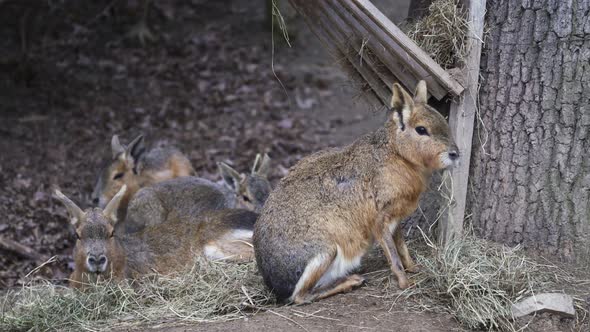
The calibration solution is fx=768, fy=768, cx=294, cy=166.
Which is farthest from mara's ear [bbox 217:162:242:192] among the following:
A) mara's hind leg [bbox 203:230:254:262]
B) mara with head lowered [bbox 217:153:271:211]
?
mara's hind leg [bbox 203:230:254:262]

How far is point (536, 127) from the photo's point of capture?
19.1 ft

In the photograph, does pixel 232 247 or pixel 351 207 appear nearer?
pixel 351 207

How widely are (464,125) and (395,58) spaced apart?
754 millimetres

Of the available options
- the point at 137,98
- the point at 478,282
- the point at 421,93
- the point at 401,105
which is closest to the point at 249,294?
the point at 478,282

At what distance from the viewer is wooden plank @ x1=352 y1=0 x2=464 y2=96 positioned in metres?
5.82

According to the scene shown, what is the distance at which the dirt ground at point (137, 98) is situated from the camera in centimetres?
1054

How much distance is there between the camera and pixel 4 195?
1016cm

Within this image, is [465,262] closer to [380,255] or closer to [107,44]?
[380,255]

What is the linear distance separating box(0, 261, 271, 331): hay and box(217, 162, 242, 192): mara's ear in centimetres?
231

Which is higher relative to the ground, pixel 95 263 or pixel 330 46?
pixel 330 46

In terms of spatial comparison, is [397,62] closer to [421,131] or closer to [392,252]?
[421,131]

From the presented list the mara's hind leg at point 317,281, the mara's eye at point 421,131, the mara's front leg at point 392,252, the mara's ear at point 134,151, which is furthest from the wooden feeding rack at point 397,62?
the mara's ear at point 134,151

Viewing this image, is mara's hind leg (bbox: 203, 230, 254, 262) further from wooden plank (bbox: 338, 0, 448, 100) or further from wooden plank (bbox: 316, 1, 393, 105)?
wooden plank (bbox: 338, 0, 448, 100)

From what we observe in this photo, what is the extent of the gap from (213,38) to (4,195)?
6.88 meters
